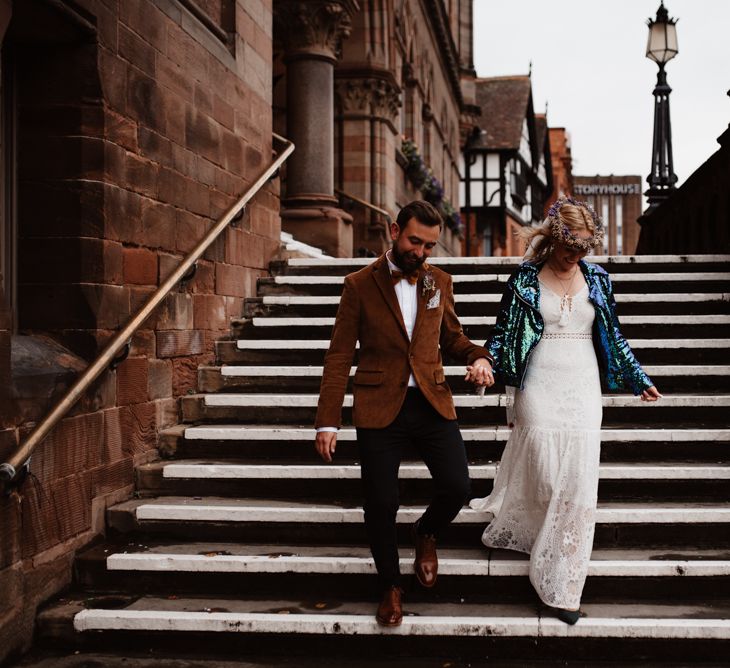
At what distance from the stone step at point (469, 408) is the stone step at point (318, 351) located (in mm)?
642

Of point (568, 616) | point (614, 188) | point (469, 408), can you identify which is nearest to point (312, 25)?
point (469, 408)

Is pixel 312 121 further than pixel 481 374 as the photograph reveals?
Yes

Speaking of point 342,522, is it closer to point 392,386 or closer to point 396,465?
point 396,465

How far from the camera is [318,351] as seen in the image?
6953mm

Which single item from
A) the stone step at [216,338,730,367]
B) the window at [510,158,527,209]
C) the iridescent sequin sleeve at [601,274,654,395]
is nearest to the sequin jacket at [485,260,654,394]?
the iridescent sequin sleeve at [601,274,654,395]

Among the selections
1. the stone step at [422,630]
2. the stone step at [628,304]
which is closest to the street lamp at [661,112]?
the stone step at [628,304]

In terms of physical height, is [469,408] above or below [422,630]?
above

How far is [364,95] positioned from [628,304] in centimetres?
817

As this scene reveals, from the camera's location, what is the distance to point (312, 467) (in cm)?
552

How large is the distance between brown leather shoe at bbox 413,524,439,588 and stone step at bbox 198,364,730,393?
2.10m

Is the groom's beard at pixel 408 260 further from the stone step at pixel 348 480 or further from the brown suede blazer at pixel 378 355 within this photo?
the stone step at pixel 348 480

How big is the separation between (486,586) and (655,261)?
4.76 meters

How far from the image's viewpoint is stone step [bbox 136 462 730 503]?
532 centimetres

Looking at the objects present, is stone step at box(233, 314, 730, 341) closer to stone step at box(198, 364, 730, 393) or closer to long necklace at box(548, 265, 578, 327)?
stone step at box(198, 364, 730, 393)
